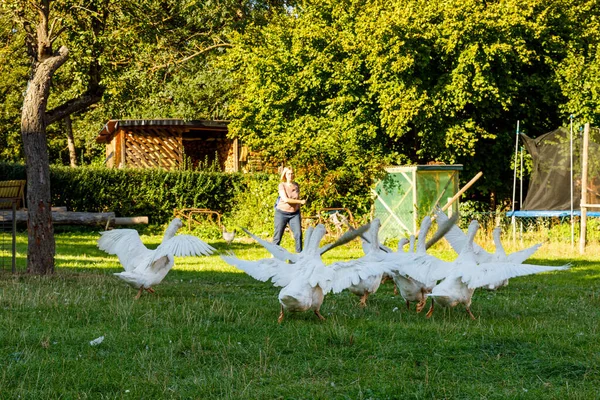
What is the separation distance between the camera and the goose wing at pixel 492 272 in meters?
7.70

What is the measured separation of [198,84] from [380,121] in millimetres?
11082

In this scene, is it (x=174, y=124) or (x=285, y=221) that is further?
(x=174, y=124)

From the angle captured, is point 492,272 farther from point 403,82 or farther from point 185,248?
point 403,82

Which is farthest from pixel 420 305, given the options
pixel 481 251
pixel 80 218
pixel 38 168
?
pixel 80 218

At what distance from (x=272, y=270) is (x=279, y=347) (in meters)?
1.59

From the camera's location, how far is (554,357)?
6285mm

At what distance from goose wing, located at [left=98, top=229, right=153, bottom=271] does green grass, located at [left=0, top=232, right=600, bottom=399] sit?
0.45 metres

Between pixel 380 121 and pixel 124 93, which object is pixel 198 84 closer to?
pixel 380 121

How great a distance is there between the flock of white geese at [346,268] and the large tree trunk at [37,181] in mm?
2341

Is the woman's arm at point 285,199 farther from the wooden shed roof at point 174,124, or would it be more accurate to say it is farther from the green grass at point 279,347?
the wooden shed roof at point 174,124

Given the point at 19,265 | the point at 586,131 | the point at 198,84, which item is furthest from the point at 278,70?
the point at 19,265

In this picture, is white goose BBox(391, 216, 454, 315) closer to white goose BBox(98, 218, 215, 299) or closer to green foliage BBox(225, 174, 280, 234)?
white goose BBox(98, 218, 215, 299)

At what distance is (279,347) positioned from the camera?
6598mm

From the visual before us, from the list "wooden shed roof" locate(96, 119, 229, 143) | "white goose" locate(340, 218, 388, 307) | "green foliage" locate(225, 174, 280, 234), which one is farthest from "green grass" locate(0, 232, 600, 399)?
"wooden shed roof" locate(96, 119, 229, 143)
